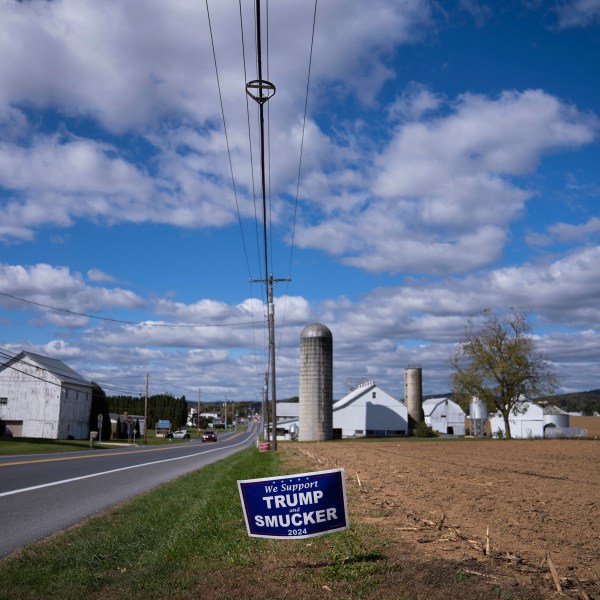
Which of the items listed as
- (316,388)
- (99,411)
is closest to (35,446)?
(316,388)

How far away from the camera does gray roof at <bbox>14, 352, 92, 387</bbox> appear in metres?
67.8

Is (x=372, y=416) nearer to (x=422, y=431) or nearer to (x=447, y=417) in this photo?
(x=422, y=431)

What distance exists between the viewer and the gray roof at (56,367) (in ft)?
222

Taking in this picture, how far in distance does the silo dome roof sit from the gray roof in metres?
25.6

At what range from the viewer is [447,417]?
112 m

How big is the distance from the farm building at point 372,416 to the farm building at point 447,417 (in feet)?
74.4

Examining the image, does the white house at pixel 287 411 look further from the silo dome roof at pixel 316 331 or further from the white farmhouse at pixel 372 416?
the silo dome roof at pixel 316 331

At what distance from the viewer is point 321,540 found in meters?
8.48

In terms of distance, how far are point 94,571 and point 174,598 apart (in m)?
1.91

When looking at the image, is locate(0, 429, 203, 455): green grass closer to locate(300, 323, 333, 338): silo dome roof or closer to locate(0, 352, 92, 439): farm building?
locate(0, 352, 92, 439): farm building

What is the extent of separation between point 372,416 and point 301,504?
279 ft

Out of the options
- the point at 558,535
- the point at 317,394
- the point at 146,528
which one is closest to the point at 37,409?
the point at 317,394

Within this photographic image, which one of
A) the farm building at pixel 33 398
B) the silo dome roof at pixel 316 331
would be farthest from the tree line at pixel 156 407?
the silo dome roof at pixel 316 331

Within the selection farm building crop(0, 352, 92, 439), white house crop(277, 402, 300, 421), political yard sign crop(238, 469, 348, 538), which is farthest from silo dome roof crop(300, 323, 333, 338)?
white house crop(277, 402, 300, 421)
